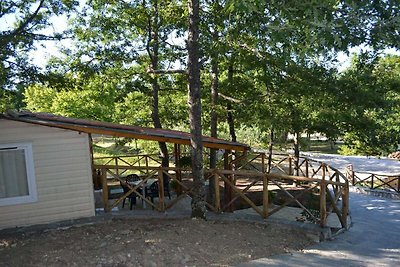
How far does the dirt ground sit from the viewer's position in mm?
5504

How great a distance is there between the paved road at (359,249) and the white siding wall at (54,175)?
4272 mm

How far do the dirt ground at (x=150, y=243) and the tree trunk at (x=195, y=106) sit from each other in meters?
0.48

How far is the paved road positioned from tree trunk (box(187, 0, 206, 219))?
7.18 ft

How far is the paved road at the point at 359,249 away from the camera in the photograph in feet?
19.1

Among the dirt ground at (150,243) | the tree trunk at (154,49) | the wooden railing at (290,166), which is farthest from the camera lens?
the tree trunk at (154,49)

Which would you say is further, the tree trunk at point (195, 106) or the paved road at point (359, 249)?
the tree trunk at point (195, 106)

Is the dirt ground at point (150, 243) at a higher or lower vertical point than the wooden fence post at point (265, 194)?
lower

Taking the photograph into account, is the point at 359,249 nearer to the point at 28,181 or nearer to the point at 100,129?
the point at 100,129

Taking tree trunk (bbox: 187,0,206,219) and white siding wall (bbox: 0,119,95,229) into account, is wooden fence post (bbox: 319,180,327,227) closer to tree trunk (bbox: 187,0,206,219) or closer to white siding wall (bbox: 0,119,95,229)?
tree trunk (bbox: 187,0,206,219)

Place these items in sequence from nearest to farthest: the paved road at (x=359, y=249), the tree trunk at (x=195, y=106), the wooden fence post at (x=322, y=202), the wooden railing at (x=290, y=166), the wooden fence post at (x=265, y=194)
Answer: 1. the paved road at (x=359, y=249)
2. the tree trunk at (x=195, y=106)
3. the wooden fence post at (x=322, y=202)
4. the wooden fence post at (x=265, y=194)
5. the wooden railing at (x=290, y=166)

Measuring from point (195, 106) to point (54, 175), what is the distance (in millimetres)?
3503

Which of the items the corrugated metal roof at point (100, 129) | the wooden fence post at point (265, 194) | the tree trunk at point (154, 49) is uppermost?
the tree trunk at point (154, 49)

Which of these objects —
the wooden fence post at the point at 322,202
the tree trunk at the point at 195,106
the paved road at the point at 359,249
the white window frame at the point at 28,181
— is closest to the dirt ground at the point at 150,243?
the paved road at the point at 359,249

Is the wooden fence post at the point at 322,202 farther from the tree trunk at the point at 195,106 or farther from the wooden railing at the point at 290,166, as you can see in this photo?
the tree trunk at the point at 195,106
